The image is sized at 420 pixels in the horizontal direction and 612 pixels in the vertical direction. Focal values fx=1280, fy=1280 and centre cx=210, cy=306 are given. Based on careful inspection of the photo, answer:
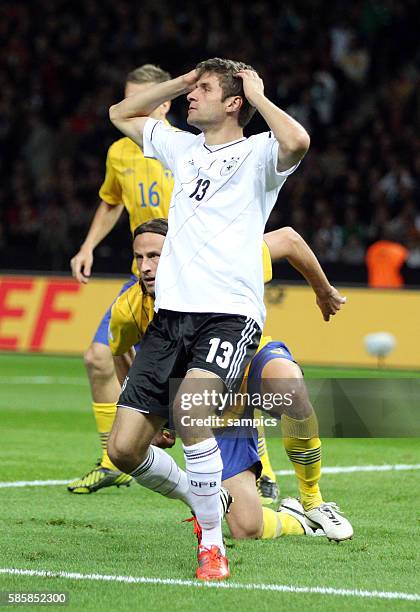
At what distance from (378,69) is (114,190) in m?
14.4

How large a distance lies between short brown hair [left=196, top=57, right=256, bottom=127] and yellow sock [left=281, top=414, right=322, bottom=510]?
1.50 metres

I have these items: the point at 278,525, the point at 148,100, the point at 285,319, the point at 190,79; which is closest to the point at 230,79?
the point at 190,79

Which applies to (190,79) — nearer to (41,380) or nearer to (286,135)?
(286,135)

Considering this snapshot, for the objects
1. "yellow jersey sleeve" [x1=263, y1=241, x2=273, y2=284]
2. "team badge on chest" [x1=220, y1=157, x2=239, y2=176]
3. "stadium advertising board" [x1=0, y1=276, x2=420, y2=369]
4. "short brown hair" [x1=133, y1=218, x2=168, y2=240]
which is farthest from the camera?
"stadium advertising board" [x1=0, y1=276, x2=420, y2=369]

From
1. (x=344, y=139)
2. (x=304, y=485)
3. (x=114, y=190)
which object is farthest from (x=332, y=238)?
(x=304, y=485)

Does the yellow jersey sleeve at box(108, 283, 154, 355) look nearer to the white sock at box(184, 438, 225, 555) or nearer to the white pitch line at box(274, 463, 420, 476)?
the white sock at box(184, 438, 225, 555)

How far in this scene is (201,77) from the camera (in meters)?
5.93

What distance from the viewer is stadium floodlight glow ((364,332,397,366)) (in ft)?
51.9

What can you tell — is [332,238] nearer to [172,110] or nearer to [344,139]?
[344,139]

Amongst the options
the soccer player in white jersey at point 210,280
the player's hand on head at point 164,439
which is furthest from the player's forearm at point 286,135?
the player's hand on head at point 164,439

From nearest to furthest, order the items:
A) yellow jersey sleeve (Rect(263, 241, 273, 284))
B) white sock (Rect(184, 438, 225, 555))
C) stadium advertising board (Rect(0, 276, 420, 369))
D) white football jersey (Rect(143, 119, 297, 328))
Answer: white sock (Rect(184, 438, 225, 555))
white football jersey (Rect(143, 119, 297, 328))
yellow jersey sleeve (Rect(263, 241, 273, 284))
stadium advertising board (Rect(0, 276, 420, 369))

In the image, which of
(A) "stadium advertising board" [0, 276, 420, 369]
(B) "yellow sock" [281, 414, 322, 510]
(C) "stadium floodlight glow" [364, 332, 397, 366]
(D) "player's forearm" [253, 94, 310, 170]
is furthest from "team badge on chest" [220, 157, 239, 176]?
(C) "stadium floodlight glow" [364, 332, 397, 366]

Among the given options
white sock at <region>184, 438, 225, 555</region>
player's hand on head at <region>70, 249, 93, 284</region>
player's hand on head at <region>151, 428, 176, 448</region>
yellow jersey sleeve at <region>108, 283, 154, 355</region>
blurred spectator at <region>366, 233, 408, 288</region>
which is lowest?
blurred spectator at <region>366, 233, 408, 288</region>

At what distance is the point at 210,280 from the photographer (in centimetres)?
563
